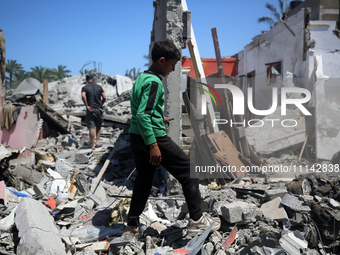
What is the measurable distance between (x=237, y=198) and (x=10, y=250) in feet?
9.37

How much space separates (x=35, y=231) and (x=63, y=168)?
3.19m

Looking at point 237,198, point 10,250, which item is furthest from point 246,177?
point 10,250

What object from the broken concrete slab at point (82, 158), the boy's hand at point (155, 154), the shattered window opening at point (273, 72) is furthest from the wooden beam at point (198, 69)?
the shattered window opening at point (273, 72)

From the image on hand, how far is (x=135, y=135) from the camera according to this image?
2.95 m

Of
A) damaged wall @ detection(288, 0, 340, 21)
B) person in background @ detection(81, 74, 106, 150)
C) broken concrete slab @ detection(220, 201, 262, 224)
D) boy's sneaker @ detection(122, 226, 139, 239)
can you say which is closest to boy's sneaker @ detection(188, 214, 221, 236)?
broken concrete slab @ detection(220, 201, 262, 224)

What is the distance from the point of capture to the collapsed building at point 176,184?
3.04 m

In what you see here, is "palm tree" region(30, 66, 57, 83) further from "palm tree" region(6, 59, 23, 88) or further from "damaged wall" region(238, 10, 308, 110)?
"damaged wall" region(238, 10, 308, 110)

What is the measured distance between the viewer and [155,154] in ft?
9.07

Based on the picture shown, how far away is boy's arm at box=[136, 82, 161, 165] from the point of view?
2.69 meters

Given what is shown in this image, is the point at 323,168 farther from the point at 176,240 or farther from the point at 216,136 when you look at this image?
the point at 176,240

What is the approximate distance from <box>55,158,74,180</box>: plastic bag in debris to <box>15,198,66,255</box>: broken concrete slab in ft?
7.50

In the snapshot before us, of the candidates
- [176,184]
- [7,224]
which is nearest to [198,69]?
[176,184]

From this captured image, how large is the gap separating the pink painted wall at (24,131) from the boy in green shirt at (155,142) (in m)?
Result: 5.96

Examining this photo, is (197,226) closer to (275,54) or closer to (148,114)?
(148,114)
